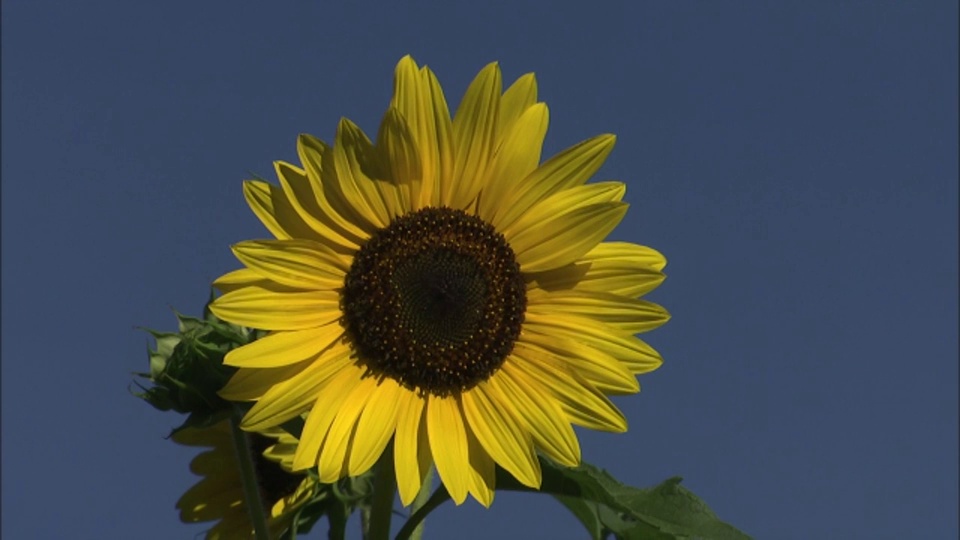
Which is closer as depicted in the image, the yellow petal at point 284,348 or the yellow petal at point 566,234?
the yellow petal at point 284,348

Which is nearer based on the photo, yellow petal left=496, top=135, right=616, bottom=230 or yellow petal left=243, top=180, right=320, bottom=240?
yellow petal left=243, top=180, right=320, bottom=240

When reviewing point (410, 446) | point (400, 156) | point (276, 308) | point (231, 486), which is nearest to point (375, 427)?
point (410, 446)

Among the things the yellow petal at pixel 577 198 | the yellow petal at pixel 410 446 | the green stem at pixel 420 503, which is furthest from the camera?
the green stem at pixel 420 503

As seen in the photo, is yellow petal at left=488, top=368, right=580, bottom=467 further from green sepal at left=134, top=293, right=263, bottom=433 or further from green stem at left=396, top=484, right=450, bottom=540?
green sepal at left=134, top=293, right=263, bottom=433

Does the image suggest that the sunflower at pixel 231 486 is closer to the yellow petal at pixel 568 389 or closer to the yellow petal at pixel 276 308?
the yellow petal at pixel 276 308

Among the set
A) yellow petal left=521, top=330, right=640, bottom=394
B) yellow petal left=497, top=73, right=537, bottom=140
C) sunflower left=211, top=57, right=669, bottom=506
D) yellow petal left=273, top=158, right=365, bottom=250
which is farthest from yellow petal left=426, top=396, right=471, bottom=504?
yellow petal left=497, top=73, right=537, bottom=140

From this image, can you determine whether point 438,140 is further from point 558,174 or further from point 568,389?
point 568,389

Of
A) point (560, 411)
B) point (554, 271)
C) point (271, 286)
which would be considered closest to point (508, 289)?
point (554, 271)

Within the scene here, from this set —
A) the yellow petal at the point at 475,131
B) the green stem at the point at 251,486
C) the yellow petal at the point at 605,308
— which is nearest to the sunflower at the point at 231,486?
the green stem at the point at 251,486
